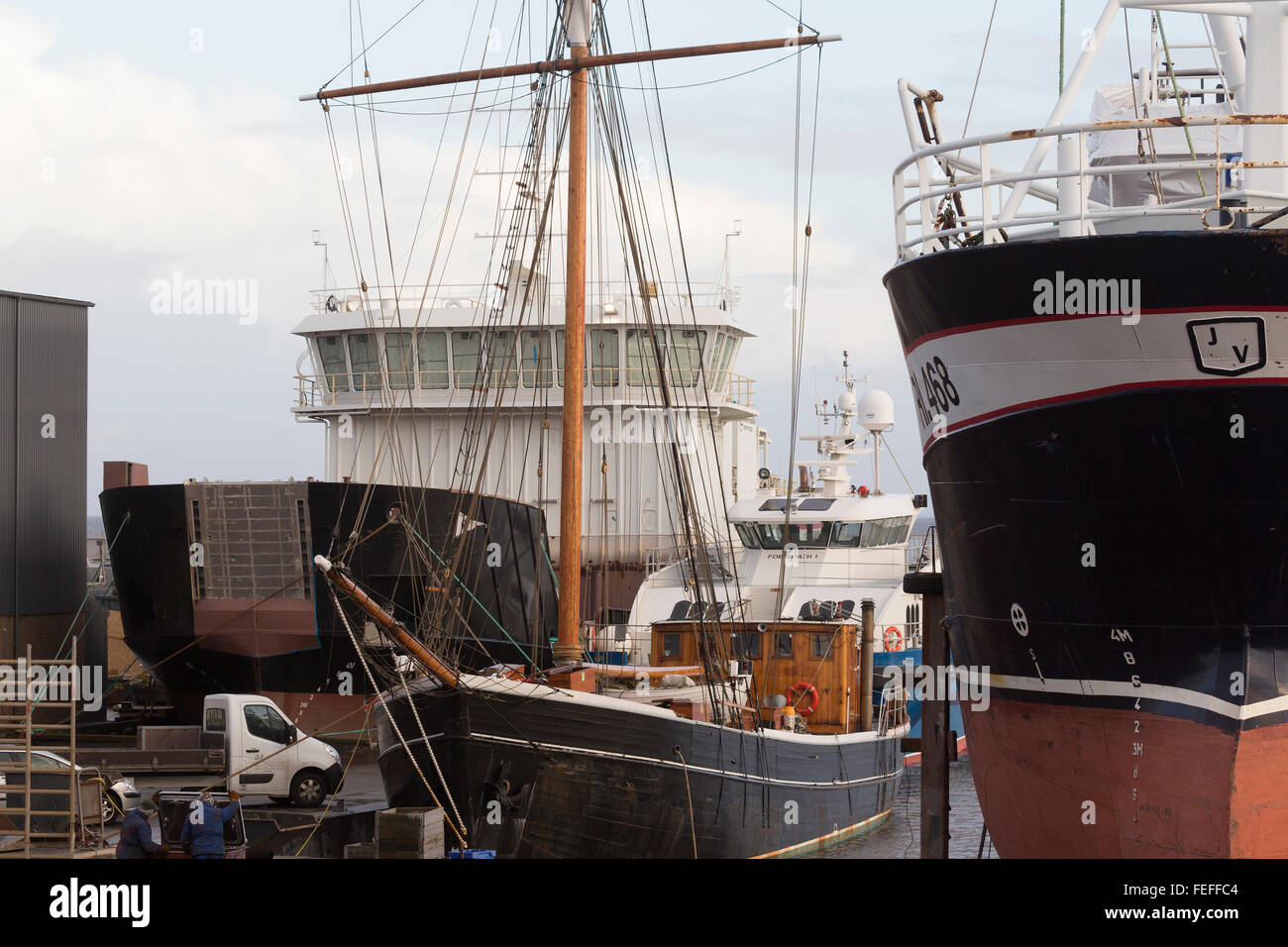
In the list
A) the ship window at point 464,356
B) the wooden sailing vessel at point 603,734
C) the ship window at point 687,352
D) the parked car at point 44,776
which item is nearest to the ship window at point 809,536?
the ship window at point 687,352

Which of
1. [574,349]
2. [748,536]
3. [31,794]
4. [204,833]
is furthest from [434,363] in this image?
[204,833]

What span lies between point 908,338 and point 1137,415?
246 centimetres

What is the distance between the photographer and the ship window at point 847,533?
93.4 ft

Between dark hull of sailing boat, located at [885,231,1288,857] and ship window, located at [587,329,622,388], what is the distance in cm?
2139

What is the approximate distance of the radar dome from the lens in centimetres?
3269

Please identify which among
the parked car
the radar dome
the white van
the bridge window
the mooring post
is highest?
the radar dome

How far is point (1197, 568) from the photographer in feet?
30.4

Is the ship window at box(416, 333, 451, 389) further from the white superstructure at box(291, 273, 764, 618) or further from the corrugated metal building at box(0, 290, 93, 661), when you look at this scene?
the corrugated metal building at box(0, 290, 93, 661)

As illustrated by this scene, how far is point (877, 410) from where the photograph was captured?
32.8 meters

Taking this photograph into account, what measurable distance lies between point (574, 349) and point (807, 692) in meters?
6.63

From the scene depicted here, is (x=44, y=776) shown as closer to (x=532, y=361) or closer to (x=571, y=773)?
(x=571, y=773)

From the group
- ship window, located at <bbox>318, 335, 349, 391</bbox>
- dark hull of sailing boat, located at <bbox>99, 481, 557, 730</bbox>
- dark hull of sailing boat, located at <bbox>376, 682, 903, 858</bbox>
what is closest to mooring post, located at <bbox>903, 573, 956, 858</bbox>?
dark hull of sailing boat, located at <bbox>376, 682, 903, 858</bbox>

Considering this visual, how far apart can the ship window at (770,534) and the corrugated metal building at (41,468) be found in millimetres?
12973
